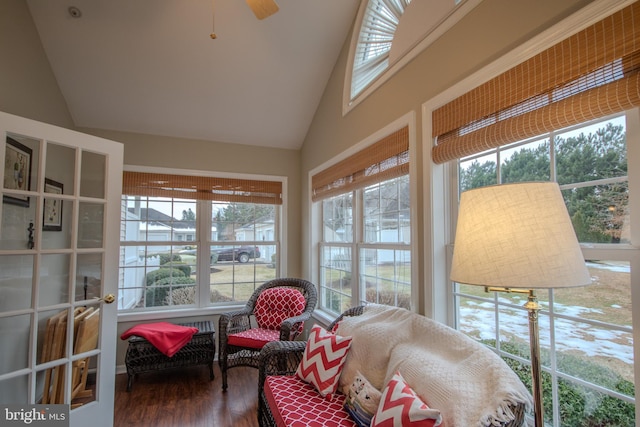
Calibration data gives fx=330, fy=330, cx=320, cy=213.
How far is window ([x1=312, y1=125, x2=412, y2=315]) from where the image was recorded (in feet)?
7.51

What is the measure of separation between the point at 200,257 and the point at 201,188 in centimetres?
79

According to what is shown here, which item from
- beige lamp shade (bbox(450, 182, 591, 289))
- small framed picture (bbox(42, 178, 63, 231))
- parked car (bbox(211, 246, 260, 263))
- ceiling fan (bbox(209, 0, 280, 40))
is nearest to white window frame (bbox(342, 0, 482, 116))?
ceiling fan (bbox(209, 0, 280, 40))

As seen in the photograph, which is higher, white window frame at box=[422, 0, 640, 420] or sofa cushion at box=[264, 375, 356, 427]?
white window frame at box=[422, 0, 640, 420]

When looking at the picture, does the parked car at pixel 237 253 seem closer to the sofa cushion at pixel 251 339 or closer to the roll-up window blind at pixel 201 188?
the roll-up window blind at pixel 201 188

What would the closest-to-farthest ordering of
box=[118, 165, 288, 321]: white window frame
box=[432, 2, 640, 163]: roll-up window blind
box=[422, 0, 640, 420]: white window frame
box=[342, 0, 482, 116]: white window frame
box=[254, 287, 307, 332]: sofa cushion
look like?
box=[432, 2, 640, 163]: roll-up window blind, box=[422, 0, 640, 420]: white window frame, box=[342, 0, 482, 116]: white window frame, box=[254, 287, 307, 332]: sofa cushion, box=[118, 165, 288, 321]: white window frame

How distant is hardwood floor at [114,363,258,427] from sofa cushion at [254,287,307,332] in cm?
58

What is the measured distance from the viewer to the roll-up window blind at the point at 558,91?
41.4 inches

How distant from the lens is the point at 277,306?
3229 mm

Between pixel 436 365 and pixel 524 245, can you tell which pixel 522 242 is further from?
pixel 436 365

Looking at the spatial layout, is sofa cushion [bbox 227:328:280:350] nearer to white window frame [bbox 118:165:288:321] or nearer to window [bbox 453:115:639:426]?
white window frame [bbox 118:165:288:321]

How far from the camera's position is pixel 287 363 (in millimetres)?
2270

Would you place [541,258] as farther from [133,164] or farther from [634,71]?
[133,164]

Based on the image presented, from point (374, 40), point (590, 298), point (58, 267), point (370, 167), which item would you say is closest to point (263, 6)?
point (374, 40)

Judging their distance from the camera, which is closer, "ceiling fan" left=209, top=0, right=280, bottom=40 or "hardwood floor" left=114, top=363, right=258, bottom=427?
"ceiling fan" left=209, top=0, right=280, bottom=40
